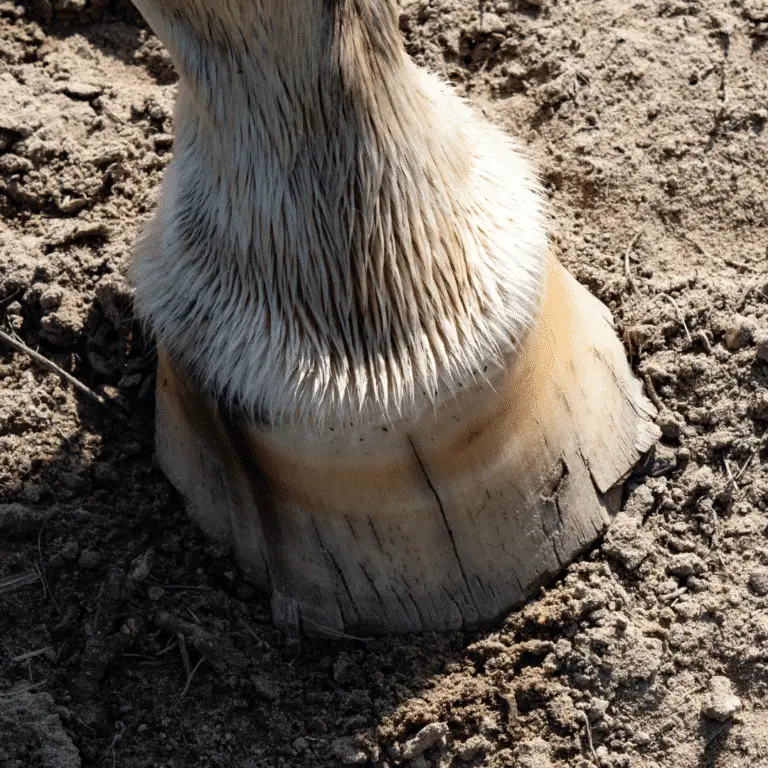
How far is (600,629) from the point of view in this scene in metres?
2.75

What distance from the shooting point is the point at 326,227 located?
238cm

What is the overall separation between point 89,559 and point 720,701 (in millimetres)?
1560

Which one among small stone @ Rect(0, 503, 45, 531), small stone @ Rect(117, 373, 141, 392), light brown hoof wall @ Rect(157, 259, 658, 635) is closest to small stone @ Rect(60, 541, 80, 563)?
small stone @ Rect(0, 503, 45, 531)

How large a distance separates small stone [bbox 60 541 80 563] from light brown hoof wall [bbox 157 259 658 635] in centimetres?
30

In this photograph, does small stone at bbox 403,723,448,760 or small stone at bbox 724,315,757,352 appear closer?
small stone at bbox 403,723,448,760

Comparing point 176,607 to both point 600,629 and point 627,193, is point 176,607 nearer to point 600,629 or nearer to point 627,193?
point 600,629

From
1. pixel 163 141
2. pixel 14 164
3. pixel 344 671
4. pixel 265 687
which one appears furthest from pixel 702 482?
pixel 14 164

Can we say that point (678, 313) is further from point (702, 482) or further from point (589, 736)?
point (589, 736)

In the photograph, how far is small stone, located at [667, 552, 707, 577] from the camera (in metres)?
2.83

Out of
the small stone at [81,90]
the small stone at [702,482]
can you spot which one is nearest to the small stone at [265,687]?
the small stone at [702,482]

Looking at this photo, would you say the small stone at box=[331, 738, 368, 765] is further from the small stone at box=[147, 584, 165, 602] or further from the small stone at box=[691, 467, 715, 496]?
the small stone at box=[691, 467, 715, 496]

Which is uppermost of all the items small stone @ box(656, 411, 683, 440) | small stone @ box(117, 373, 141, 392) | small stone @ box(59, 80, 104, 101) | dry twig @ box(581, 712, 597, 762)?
small stone @ box(59, 80, 104, 101)

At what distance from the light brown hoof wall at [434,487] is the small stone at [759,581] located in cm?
Answer: 37

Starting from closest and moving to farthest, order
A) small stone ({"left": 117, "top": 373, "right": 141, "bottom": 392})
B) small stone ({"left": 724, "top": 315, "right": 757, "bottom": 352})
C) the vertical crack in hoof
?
Answer: 1. the vertical crack in hoof
2. small stone ({"left": 724, "top": 315, "right": 757, "bottom": 352})
3. small stone ({"left": 117, "top": 373, "right": 141, "bottom": 392})
